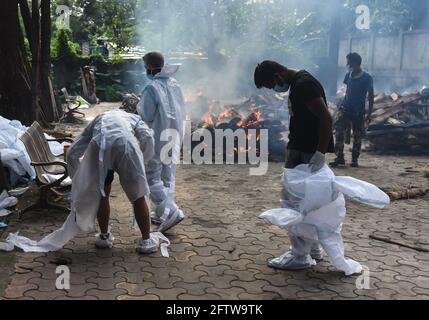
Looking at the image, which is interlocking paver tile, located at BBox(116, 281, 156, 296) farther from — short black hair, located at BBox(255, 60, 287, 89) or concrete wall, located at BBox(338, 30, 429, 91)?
concrete wall, located at BBox(338, 30, 429, 91)

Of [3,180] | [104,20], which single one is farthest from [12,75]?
[104,20]

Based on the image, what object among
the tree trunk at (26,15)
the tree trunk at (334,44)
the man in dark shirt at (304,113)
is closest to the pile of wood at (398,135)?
the man in dark shirt at (304,113)

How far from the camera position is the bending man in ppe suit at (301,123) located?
12.9 ft

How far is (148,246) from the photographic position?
4551mm

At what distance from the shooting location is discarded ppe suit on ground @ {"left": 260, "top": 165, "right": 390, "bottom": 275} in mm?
3953

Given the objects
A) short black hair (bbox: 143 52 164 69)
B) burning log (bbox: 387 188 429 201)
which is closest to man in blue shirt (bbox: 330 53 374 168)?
burning log (bbox: 387 188 429 201)

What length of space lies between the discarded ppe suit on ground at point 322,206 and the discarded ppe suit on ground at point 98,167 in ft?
4.29

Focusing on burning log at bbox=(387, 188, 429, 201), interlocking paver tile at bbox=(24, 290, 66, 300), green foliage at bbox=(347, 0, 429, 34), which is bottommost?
burning log at bbox=(387, 188, 429, 201)

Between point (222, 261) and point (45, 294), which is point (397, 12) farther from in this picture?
point (45, 294)

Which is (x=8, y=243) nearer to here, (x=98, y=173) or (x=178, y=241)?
(x=98, y=173)

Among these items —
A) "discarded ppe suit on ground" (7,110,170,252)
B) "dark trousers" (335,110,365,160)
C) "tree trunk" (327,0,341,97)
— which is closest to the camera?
"discarded ppe suit on ground" (7,110,170,252)

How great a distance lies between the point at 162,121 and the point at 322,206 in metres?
2.09

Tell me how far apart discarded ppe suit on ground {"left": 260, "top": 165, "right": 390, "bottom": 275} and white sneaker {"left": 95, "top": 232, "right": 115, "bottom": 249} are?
1.65m

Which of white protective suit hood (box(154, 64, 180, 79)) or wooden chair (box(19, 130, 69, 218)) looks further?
wooden chair (box(19, 130, 69, 218))
